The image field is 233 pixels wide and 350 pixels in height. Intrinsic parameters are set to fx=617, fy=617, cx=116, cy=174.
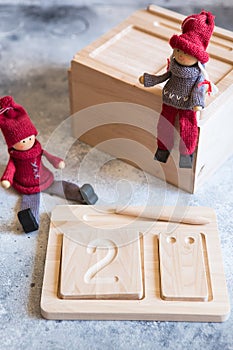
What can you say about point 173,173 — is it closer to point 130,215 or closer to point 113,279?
point 130,215

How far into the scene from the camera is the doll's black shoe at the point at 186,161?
106cm

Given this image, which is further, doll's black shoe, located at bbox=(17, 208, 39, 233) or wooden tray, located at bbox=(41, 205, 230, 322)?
doll's black shoe, located at bbox=(17, 208, 39, 233)

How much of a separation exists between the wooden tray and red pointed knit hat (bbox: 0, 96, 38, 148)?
14 cm

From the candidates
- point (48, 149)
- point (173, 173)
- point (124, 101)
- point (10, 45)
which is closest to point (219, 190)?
point (173, 173)

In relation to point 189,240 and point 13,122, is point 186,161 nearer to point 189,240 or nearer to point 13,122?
point 189,240

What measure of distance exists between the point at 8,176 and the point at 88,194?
145 mm

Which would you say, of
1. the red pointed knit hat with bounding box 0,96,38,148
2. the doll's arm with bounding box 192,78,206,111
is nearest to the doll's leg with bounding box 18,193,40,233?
the red pointed knit hat with bounding box 0,96,38,148

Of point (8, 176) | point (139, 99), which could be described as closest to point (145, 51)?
point (139, 99)

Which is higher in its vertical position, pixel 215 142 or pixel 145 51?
pixel 145 51

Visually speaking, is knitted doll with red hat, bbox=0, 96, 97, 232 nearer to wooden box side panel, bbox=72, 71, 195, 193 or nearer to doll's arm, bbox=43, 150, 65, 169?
doll's arm, bbox=43, 150, 65, 169

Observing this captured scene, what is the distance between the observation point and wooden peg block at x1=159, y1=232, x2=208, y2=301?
94cm

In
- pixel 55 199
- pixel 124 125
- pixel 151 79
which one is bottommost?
pixel 55 199

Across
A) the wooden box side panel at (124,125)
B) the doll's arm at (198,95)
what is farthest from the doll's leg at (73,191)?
the doll's arm at (198,95)

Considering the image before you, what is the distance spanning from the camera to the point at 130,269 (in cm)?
98
